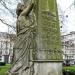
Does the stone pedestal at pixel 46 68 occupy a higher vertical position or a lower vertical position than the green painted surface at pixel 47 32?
lower

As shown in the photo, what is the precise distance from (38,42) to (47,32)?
1.65 feet

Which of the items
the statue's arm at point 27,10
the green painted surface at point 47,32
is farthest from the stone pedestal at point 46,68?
the statue's arm at point 27,10

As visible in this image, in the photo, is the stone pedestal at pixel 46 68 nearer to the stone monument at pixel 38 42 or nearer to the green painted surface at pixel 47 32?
the stone monument at pixel 38 42

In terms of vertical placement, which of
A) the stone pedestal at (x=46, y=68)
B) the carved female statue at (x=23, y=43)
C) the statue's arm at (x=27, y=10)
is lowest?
the stone pedestal at (x=46, y=68)

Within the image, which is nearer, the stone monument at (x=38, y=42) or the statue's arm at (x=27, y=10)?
the stone monument at (x=38, y=42)

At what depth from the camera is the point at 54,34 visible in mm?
9852

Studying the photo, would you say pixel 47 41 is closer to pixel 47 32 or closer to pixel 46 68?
pixel 47 32

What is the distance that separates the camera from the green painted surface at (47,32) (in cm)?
951

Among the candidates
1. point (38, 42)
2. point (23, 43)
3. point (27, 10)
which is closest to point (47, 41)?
point (38, 42)

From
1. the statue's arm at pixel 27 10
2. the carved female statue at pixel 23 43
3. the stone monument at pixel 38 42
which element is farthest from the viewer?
the statue's arm at pixel 27 10

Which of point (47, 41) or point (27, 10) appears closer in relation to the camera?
point (47, 41)

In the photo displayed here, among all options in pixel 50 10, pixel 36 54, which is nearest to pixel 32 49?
pixel 36 54

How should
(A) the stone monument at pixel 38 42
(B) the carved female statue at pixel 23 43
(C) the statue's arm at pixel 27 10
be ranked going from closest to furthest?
(A) the stone monument at pixel 38 42
(B) the carved female statue at pixel 23 43
(C) the statue's arm at pixel 27 10

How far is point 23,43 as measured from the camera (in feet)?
31.9
